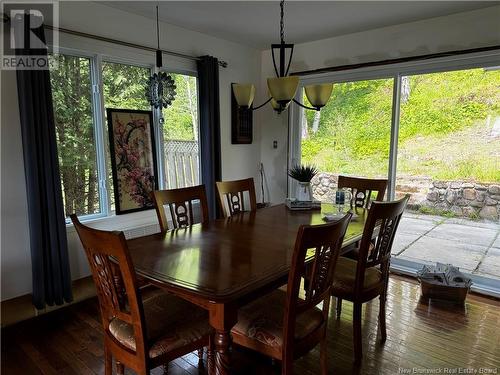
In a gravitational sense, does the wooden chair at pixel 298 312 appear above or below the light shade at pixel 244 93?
below

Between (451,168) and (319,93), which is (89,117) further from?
(451,168)

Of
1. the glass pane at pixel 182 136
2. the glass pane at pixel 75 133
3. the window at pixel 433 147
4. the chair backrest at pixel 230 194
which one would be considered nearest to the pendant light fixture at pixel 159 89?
the glass pane at pixel 182 136

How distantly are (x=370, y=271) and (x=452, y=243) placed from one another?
1.72 m

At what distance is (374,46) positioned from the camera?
364 cm

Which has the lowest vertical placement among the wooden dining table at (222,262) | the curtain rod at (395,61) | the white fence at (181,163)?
the wooden dining table at (222,262)

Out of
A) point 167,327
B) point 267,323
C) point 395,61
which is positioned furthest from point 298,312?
point 395,61

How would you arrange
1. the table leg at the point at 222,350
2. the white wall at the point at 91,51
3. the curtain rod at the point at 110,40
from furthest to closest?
the curtain rod at the point at 110,40, the white wall at the point at 91,51, the table leg at the point at 222,350

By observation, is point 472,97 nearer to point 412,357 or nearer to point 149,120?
point 412,357

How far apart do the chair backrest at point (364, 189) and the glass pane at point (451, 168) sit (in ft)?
2.64

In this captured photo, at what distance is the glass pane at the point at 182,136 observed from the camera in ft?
12.2

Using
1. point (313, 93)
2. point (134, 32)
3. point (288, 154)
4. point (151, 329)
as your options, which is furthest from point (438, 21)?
point (151, 329)

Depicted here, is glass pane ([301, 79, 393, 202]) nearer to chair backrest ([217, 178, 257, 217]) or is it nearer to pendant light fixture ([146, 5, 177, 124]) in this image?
chair backrest ([217, 178, 257, 217])

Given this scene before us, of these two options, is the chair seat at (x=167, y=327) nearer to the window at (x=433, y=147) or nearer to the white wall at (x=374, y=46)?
the window at (x=433, y=147)

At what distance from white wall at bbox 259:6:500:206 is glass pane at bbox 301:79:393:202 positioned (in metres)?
0.29
